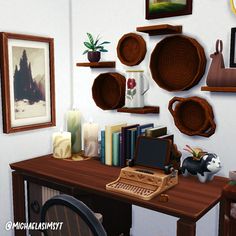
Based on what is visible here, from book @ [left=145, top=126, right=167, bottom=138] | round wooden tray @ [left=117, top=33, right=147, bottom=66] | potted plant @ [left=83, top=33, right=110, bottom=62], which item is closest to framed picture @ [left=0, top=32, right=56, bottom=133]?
potted plant @ [left=83, top=33, right=110, bottom=62]

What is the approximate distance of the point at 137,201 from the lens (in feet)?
5.34

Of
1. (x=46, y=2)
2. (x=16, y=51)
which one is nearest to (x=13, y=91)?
(x=16, y=51)

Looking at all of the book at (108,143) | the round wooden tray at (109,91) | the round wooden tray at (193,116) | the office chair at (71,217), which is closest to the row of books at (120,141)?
the book at (108,143)

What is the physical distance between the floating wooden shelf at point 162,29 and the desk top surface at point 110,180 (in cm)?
87

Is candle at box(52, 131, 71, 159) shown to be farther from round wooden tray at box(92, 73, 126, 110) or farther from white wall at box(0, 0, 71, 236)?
round wooden tray at box(92, 73, 126, 110)

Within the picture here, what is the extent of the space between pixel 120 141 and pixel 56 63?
2.76ft

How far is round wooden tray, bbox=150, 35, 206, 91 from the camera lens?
6.55ft

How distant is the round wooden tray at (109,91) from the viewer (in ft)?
7.72

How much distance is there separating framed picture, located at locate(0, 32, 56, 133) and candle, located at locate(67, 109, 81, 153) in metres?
0.17

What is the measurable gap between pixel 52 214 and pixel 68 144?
1.07 meters

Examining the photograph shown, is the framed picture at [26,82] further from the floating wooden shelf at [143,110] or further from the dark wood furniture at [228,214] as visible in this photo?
the dark wood furniture at [228,214]

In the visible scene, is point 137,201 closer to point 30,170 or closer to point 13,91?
point 30,170

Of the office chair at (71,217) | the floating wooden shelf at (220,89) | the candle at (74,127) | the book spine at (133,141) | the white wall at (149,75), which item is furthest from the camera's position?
the candle at (74,127)

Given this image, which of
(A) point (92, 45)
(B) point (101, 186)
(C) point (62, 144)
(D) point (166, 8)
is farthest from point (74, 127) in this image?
(D) point (166, 8)
